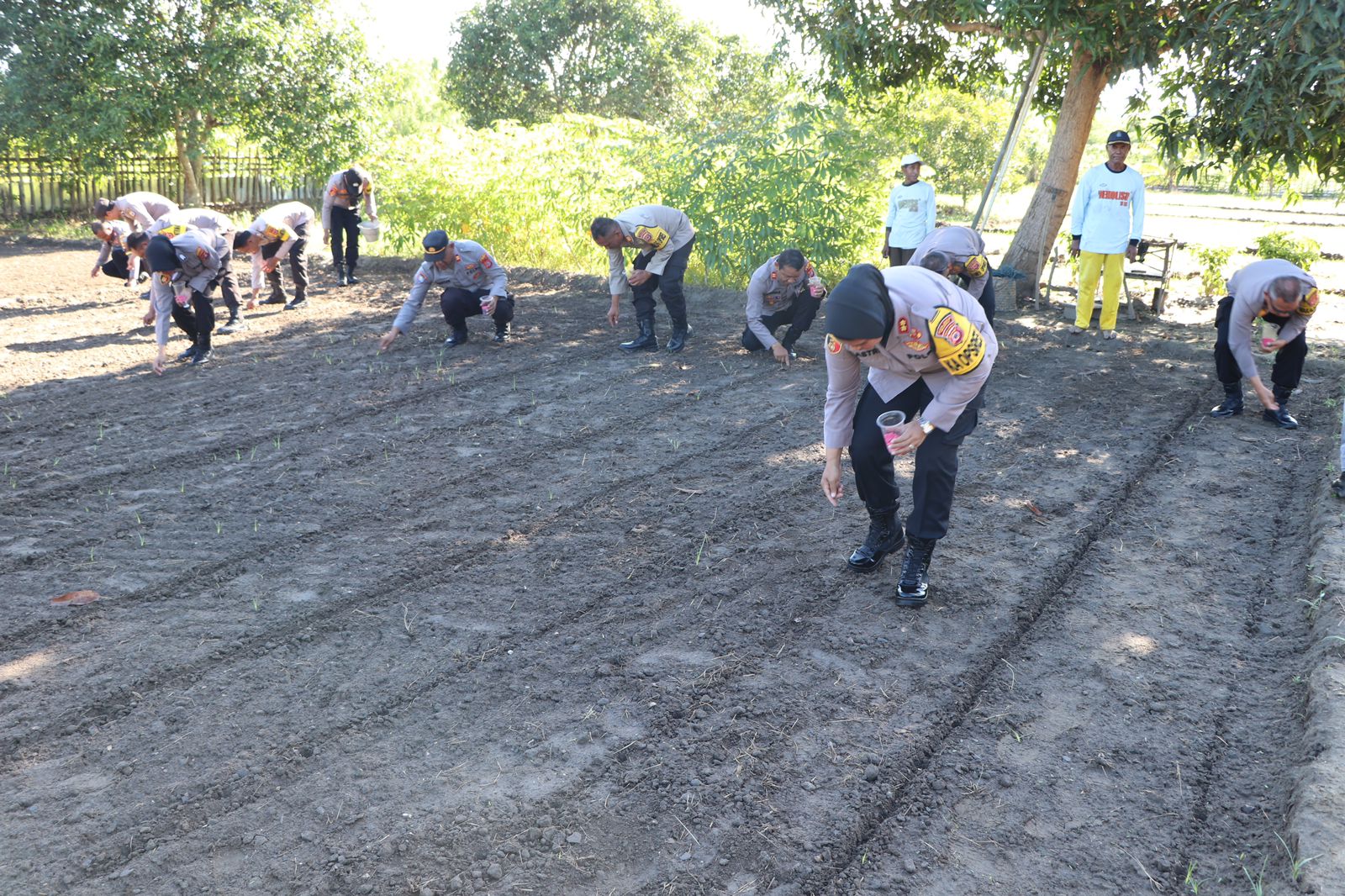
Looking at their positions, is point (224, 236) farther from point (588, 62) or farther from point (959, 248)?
point (588, 62)

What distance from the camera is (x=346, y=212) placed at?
11633 mm

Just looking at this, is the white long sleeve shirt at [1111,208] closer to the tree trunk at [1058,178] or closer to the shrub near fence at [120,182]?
the tree trunk at [1058,178]

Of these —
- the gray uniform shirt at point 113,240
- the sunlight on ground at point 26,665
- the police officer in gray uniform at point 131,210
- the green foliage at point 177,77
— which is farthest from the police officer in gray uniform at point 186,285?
the green foliage at point 177,77

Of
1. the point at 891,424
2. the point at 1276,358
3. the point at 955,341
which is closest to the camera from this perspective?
the point at 955,341

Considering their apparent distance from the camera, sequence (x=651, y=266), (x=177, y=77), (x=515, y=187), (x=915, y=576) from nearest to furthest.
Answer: (x=915, y=576), (x=651, y=266), (x=515, y=187), (x=177, y=77)

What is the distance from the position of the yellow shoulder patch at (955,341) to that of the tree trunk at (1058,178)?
26.5ft

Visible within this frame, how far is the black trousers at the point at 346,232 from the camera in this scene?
1166cm

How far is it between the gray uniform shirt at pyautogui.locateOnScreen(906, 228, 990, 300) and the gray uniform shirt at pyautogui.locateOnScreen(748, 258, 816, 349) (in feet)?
3.71

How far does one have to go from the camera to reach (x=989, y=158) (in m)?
21.2

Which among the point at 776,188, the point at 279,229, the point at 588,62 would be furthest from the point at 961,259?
the point at 588,62

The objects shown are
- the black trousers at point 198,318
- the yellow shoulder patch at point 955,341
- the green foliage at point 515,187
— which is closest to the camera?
the yellow shoulder patch at point 955,341

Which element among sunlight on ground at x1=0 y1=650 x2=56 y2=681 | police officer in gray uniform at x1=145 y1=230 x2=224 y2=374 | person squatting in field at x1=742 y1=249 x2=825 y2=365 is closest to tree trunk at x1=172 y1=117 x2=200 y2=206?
police officer in gray uniform at x1=145 y1=230 x2=224 y2=374

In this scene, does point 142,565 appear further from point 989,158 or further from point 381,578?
point 989,158

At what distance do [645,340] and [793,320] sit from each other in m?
1.36
